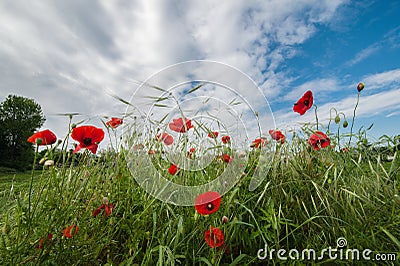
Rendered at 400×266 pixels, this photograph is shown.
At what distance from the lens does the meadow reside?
43.0 inches

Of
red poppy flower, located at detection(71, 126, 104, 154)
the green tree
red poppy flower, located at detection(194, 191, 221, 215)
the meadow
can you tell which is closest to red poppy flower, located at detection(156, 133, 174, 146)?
the meadow

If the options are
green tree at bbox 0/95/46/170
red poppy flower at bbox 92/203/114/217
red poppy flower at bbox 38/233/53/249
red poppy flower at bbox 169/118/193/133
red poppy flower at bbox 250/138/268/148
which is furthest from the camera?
green tree at bbox 0/95/46/170

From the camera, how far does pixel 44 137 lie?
3.68ft

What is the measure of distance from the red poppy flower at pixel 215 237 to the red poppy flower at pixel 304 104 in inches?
41.7

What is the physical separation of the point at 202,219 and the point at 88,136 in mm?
676

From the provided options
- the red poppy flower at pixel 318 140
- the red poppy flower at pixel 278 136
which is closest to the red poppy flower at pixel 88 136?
the red poppy flower at pixel 278 136

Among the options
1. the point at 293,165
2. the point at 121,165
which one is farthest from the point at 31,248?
the point at 293,165

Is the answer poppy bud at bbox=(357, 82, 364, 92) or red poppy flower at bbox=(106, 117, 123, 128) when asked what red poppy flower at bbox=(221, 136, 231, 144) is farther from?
poppy bud at bbox=(357, 82, 364, 92)

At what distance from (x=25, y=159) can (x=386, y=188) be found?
1555cm

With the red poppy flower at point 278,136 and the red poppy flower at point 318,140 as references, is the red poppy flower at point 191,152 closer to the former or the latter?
the red poppy flower at point 278,136

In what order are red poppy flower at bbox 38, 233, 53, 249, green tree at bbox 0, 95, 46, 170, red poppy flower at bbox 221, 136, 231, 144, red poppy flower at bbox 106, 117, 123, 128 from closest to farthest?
1. red poppy flower at bbox 38, 233, 53, 249
2. red poppy flower at bbox 106, 117, 123, 128
3. red poppy flower at bbox 221, 136, 231, 144
4. green tree at bbox 0, 95, 46, 170

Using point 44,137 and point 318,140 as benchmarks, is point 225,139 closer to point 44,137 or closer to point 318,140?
point 318,140

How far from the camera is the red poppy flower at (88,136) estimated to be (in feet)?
4.07

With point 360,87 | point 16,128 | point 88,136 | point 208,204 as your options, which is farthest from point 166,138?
point 16,128
